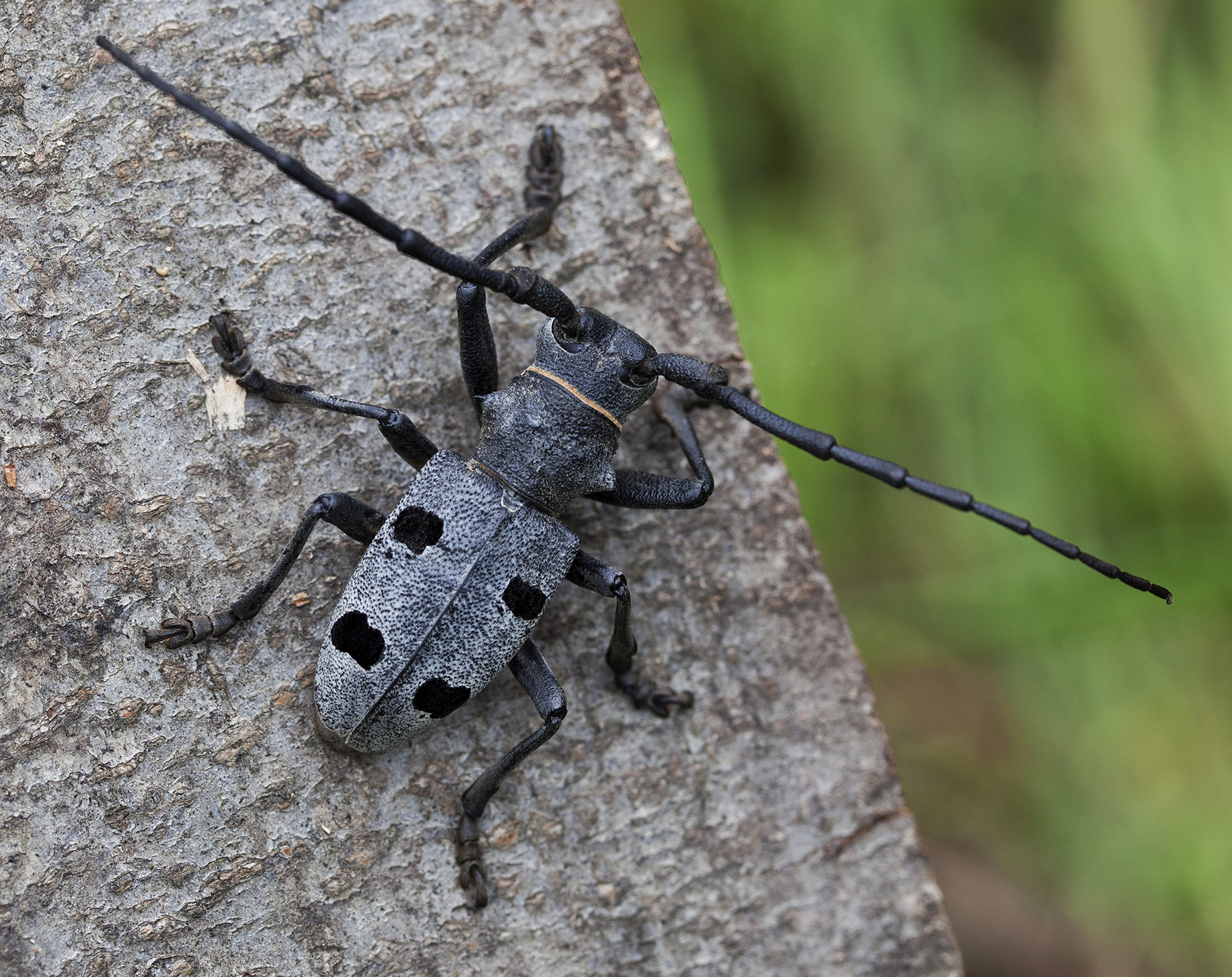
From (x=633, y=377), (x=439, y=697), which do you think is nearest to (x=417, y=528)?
(x=439, y=697)

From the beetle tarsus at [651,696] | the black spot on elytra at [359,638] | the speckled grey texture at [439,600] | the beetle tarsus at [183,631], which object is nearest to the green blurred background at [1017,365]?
the beetle tarsus at [651,696]

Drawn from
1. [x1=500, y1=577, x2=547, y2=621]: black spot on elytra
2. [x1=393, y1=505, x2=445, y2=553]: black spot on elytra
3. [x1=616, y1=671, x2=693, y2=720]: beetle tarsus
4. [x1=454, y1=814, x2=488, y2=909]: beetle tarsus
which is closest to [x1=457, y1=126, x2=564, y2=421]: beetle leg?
[x1=393, y1=505, x2=445, y2=553]: black spot on elytra

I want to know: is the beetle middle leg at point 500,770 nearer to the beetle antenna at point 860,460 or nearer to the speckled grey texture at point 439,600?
the speckled grey texture at point 439,600

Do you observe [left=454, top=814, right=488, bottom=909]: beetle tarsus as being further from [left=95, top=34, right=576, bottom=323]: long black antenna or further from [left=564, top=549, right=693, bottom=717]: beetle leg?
[left=95, top=34, right=576, bottom=323]: long black antenna

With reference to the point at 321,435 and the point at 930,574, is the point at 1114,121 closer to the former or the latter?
the point at 930,574

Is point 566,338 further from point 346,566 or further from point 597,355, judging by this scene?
point 346,566

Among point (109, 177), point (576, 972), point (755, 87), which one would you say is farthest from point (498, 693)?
point (755, 87)
